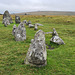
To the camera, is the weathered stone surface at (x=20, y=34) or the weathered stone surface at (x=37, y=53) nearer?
the weathered stone surface at (x=37, y=53)

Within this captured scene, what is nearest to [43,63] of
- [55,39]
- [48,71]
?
[48,71]

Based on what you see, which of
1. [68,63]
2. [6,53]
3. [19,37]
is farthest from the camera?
[19,37]

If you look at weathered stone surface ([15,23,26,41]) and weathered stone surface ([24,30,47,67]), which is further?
weathered stone surface ([15,23,26,41])

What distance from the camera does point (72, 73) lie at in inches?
345

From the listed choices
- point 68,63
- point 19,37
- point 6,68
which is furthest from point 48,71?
point 19,37

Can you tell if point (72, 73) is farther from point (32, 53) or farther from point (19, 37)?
point (19, 37)

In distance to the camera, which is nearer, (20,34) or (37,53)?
(37,53)

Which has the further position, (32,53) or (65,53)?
(65,53)

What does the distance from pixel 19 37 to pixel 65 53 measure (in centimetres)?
817

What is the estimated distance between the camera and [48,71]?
891cm

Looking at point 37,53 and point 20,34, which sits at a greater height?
point 20,34

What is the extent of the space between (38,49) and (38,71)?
179cm

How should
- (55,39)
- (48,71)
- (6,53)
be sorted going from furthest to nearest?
(55,39) → (6,53) → (48,71)

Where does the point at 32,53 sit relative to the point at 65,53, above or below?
above
